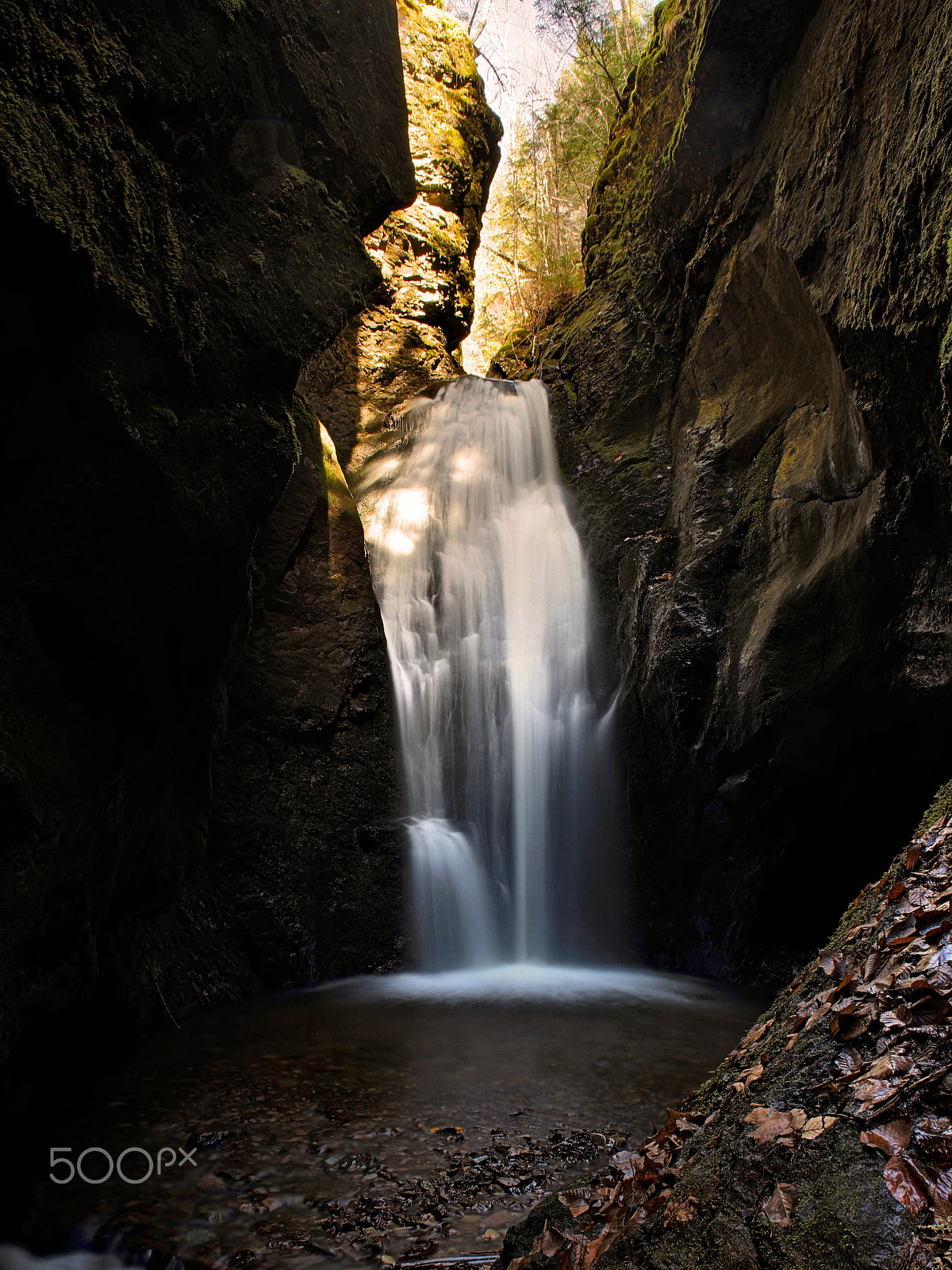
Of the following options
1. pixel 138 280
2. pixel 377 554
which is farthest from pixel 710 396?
pixel 138 280

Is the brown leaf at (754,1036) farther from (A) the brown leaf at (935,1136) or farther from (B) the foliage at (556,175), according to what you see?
(B) the foliage at (556,175)

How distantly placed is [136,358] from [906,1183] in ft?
12.6

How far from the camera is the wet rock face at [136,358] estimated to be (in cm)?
289

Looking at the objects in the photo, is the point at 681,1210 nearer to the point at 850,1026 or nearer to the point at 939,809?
the point at 850,1026

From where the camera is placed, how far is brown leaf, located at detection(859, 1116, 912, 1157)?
5.56ft

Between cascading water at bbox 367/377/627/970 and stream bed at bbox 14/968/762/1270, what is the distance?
1951 millimetres

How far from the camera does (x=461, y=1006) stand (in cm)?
627

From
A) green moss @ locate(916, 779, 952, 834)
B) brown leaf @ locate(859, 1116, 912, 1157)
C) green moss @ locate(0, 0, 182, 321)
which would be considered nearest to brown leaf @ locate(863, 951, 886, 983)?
brown leaf @ locate(859, 1116, 912, 1157)

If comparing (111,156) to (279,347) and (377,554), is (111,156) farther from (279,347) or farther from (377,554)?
(377,554)

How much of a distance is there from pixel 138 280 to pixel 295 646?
5302 millimetres

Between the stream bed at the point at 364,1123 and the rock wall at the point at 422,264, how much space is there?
8759 millimetres

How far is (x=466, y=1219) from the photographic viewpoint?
2.95m

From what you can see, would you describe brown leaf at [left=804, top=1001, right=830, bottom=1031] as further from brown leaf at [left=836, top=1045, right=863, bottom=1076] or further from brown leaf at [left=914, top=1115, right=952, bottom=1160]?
brown leaf at [left=914, top=1115, right=952, bottom=1160]

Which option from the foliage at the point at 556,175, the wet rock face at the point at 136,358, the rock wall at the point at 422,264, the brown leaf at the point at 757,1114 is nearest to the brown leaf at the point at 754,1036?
the brown leaf at the point at 757,1114
